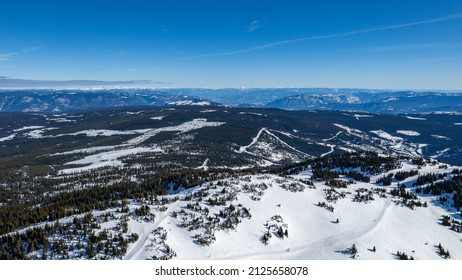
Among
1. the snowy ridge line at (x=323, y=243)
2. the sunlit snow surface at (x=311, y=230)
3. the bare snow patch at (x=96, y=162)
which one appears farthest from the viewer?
the bare snow patch at (x=96, y=162)

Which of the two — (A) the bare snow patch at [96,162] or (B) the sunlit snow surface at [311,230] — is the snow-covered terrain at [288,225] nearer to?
(B) the sunlit snow surface at [311,230]

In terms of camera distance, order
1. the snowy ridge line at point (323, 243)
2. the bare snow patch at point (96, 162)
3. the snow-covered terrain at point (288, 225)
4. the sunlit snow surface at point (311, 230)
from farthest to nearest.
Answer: the bare snow patch at point (96, 162)
the snow-covered terrain at point (288, 225)
the sunlit snow surface at point (311, 230)
the snowy ridge line at point (323, 243)

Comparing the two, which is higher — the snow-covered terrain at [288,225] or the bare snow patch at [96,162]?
the snow-covered terrain at [288,225]

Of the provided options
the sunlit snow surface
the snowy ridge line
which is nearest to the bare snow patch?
the sunlit snow surface

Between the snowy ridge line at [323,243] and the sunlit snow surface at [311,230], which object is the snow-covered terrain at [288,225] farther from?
the snowy ridge line at [323,243]

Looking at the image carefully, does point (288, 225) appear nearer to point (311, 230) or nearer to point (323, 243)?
point (311, 230)

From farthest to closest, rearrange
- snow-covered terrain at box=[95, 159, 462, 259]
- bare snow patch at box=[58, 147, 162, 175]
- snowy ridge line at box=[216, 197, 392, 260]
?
1. bare snow patch at box=[58, 147, 162, 175]
2. snow-covered terrain at box=[95, 159, 462, 259]
3. snowy ridge line at box=[216, 197, 392, 260]

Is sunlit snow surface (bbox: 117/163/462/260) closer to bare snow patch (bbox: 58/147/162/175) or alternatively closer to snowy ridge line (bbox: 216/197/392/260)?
snowy ridge line (bbox: 216/197/392/260)

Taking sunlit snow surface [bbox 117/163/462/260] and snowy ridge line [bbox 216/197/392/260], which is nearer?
snowy ridge line [bbox 216/197/392/260]

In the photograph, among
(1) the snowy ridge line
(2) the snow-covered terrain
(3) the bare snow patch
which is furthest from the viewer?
(3) the bare snow patch

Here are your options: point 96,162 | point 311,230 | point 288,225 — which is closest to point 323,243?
point 311,230

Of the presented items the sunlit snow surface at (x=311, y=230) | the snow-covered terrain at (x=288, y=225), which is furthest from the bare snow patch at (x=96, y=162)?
the sunlit snow surface at (x=311, y=230)

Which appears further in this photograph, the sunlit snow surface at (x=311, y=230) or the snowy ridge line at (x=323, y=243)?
the sunlit snow surface at (x=311, y=230)
